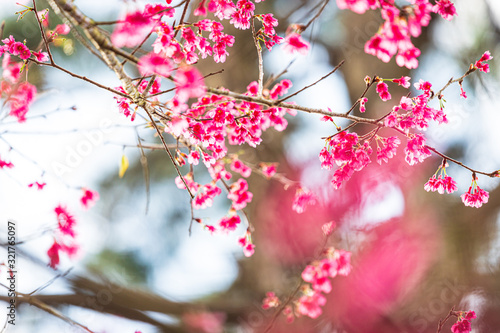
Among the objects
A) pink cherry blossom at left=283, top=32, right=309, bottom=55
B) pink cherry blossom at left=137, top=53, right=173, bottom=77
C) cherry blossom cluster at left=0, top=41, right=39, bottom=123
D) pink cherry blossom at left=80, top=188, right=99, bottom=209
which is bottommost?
pink cherry blossom at left=137, top=53, right=173, bottom=77

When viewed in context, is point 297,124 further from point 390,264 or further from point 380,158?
point 380,158

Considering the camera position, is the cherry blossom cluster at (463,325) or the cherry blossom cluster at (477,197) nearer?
the cherry blossom cluster at (477,197)

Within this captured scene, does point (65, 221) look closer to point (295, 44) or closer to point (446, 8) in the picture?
point (295, 44)

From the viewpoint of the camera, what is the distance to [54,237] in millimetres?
1344

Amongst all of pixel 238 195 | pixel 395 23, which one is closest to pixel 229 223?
pixel 238 195

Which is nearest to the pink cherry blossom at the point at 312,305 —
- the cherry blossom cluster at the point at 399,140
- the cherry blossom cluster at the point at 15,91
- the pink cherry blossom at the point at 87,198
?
the cherry blossom cluster at the point at 399,140

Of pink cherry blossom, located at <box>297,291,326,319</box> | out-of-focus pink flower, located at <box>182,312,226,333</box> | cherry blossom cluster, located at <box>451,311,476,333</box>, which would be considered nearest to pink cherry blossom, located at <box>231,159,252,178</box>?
pink cherry blossom, located at <box>297,291,326,319</box>

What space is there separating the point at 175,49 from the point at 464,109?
2.03m

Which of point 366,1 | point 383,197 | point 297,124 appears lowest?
point 366,1

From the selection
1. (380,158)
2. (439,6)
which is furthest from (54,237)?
(439,6)

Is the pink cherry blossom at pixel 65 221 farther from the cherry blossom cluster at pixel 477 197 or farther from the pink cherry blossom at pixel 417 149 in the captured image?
the cherry blossom cluster at pixel 477 197

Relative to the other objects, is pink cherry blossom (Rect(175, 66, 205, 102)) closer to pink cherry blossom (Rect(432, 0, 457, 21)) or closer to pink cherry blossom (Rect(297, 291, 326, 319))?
pink cherry blossom (Rect(432, 0, 457, 21))

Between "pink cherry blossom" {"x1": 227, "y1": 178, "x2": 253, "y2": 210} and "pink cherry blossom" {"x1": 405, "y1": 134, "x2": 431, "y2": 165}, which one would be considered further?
"pink cherry blossom" {"x1": 227, "y1": 178, "x2": 253, "y2": 210}

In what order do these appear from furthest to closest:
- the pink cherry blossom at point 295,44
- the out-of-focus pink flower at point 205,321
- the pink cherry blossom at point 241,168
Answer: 1. the out-of-focus pink flower at point 205,321
2. the pink cherry blossom at point 241,168
3. the pink cherry blossom at point 295,44
